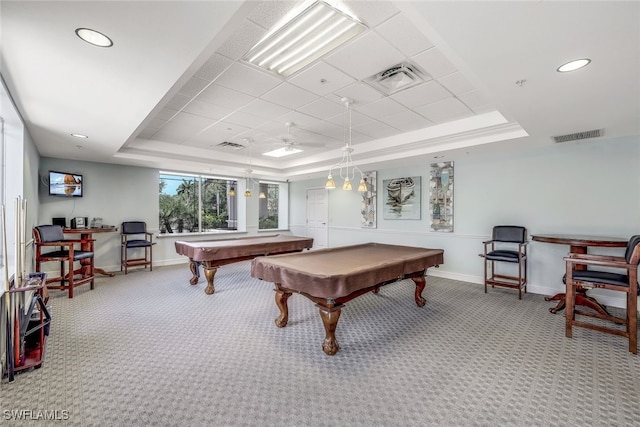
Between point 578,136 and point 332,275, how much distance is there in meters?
4.05

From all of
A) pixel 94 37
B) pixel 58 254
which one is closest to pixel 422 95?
pixel 94 37

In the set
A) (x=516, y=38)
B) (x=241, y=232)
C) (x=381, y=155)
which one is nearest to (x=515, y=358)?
(x=516, y=38)

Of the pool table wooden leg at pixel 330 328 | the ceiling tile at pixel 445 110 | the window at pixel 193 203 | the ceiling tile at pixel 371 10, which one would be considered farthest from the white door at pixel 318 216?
the ceiling tile at pixel 371 10

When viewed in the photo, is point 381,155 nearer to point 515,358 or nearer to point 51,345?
point 515,358

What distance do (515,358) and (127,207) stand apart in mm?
7231

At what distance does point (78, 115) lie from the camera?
10.4 ft

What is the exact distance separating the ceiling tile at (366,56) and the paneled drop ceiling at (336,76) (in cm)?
2

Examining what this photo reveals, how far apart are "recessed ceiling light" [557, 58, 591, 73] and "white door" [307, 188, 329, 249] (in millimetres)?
6240

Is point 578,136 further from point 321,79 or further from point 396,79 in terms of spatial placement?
point 321,79

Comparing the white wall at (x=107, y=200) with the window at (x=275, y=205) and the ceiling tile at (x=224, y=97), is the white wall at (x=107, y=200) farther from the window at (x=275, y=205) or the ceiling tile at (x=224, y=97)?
the ceiling tile at (x=224, y=97)

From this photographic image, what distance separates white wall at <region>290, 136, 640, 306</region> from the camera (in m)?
3.98

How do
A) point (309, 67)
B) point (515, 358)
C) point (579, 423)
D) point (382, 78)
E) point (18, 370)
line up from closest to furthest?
point (579, 423), point (18, 370), point (515, 358), point (309, 67), point (382, 78)

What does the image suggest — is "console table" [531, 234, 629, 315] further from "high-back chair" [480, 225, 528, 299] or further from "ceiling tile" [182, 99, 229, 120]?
"ceiling tile" [182, 99, 229, 120]

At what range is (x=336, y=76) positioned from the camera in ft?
9.76
